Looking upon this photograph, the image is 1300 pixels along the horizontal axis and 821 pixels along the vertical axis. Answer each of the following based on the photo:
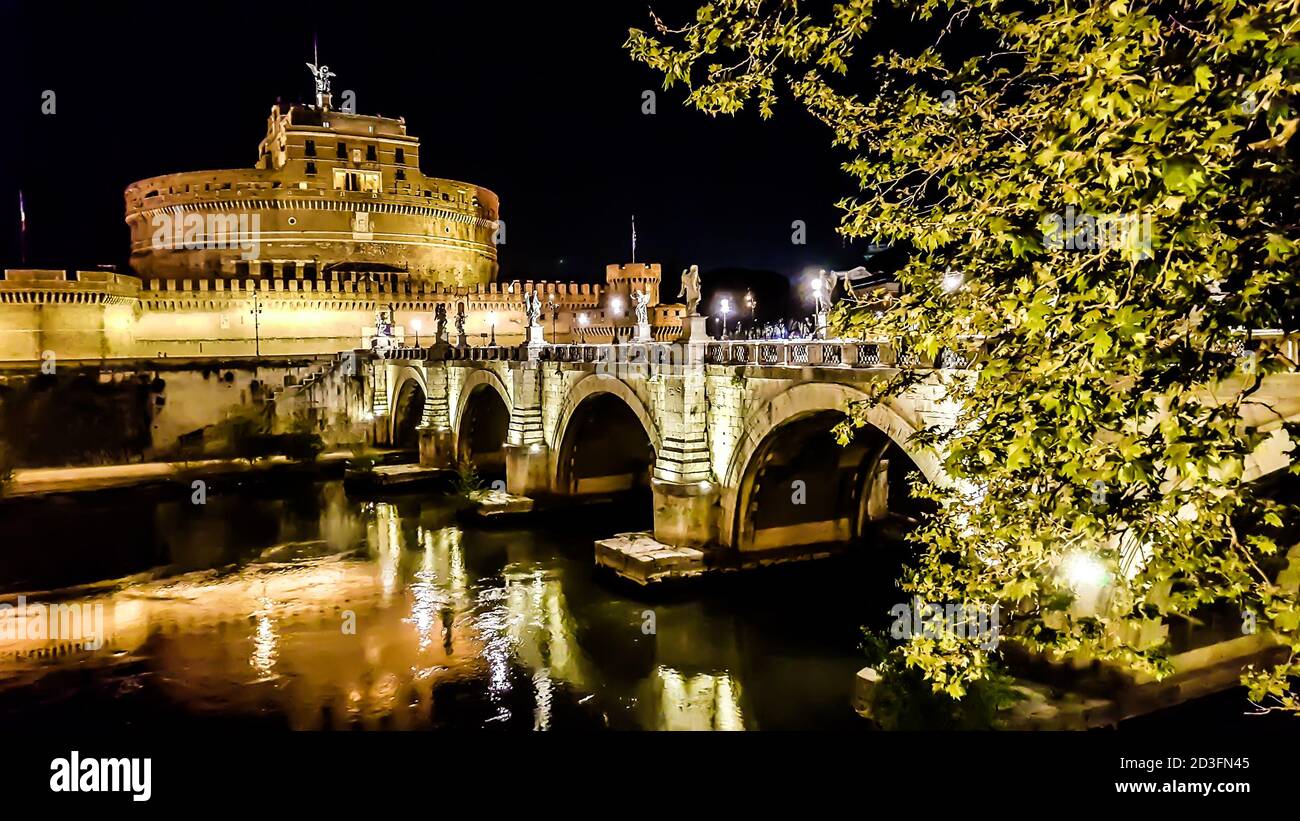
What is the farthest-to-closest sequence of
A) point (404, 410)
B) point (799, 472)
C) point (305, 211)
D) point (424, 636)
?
1. point (305, 211)
2. point (404, 410)
3. point (799, 472)
4. point (424, 636)

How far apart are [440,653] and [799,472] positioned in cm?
748

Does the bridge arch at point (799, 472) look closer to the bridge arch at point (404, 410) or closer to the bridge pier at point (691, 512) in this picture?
the bridge pier at point (691, 512)

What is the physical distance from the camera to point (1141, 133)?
3113 mm

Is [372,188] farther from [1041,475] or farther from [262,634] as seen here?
[1041,475]

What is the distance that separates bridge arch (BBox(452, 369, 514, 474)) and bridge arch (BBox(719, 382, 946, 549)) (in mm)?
13904

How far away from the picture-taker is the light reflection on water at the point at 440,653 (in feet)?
38.5

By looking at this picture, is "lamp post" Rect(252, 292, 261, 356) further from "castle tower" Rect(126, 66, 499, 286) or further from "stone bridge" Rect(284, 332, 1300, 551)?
"stone bridge" Rect(284, 332, 1300, 551)

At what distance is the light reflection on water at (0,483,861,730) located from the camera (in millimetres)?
11750

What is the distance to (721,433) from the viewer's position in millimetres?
16578
